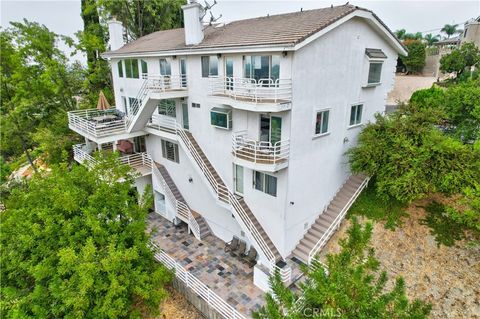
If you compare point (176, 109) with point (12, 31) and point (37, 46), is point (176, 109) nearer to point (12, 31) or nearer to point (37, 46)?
point (37, 46)

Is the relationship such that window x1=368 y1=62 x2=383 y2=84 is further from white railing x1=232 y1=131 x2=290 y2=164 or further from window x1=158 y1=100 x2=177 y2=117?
window x1=158 y1=100 x2=177 y2=117

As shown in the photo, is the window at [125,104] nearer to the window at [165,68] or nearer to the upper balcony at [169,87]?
the window at [165,68]

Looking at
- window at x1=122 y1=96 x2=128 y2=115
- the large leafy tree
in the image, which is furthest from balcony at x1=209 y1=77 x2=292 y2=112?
the large leafy tree

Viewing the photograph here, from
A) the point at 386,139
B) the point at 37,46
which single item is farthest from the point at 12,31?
the point at 386,139

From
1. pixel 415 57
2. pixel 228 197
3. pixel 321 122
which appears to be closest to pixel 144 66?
pixel 228 197

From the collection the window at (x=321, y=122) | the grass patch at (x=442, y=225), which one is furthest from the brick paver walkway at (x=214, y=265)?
the grass patch at (x=442, y=225)
